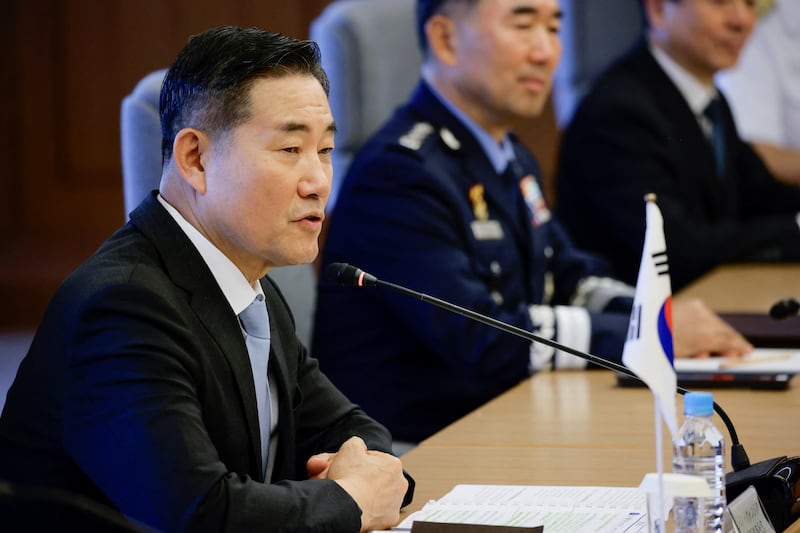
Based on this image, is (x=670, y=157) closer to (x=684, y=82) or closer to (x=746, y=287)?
(x=684, y=82)

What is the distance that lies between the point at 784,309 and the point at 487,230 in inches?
25.3

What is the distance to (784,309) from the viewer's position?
2.10 metres

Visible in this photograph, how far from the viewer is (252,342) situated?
1445mm

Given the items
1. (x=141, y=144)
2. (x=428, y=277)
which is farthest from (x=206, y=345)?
(x=428, y=277)

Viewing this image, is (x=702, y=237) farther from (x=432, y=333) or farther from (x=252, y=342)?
(x=252, y=342)

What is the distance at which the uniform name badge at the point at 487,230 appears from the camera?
8.20 ft

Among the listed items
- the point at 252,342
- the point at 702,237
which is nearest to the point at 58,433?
the point at 252,342

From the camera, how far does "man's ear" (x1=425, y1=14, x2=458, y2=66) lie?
106 inches

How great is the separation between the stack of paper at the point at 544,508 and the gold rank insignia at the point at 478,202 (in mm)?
1116

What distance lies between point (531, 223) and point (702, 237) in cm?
85

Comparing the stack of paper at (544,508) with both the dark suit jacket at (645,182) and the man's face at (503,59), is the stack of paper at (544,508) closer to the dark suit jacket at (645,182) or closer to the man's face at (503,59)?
the man's face at (503,59)

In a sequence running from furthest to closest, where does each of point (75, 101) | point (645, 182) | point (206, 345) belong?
point (75, 101) → point (645, 182) → point (206, 345)

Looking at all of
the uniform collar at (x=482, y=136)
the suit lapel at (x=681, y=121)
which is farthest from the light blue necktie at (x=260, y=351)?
the suit lapel at (x=681, y=121)

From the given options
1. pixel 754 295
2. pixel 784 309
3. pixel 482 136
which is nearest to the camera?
pixel 784 309
